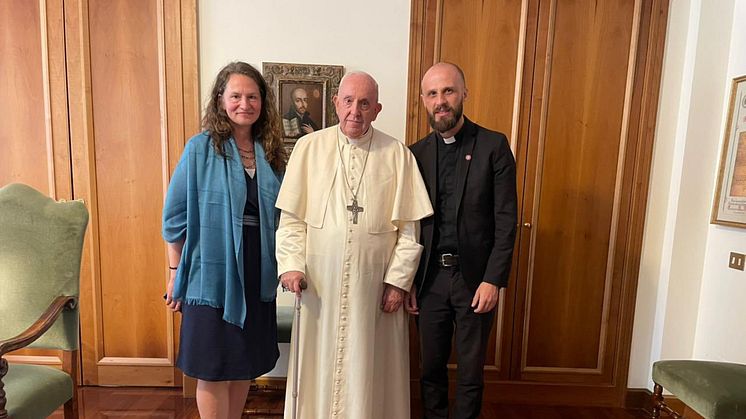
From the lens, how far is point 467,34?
238cm

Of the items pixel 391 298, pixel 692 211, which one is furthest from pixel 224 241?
pixel 692 211

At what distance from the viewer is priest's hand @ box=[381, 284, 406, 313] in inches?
68.7

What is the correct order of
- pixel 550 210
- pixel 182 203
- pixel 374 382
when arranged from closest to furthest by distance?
1. pixel 182 203
2. pixel 374 382
3. pixel 550 210

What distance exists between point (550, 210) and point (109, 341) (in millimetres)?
2768

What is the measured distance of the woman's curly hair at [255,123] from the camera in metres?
1.65

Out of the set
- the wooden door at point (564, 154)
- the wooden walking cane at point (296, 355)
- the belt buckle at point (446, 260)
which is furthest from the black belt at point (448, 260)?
the wooden door at point (564, 154)

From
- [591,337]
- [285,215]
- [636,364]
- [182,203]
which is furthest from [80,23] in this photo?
[636,364]

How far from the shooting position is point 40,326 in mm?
1541

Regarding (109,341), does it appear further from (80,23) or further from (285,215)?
(80,23)

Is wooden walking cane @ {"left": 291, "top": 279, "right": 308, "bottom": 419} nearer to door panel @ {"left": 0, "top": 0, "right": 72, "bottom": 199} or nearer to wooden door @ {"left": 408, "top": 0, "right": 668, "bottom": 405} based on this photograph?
wooden door @ {"left": 408, "top": 0, "right": 668, "bottom": 405}

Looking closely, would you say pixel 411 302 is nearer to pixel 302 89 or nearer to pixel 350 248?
pixel 350 248

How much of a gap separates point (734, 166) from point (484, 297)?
1654 millimetres

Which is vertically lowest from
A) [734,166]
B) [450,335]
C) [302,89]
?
[450,335]

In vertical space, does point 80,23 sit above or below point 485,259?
above
